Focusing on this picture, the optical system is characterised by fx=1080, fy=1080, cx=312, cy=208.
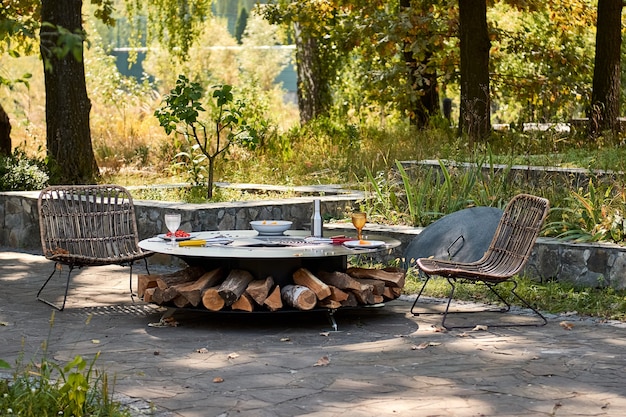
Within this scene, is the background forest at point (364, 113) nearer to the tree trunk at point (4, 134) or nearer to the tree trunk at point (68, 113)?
the tree trunk at point (68, 113)

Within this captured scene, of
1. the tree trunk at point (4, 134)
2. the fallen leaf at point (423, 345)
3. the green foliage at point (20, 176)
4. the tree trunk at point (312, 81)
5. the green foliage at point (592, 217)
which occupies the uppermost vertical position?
the tree trunk at point (312, 81)

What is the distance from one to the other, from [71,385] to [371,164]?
29.6 feet

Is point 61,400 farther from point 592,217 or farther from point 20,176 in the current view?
point 20,176

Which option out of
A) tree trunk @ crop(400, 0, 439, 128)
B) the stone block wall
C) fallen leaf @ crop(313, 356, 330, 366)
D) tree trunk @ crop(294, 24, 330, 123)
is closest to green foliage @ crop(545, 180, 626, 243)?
the stone block wall

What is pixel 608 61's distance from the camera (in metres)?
16.0

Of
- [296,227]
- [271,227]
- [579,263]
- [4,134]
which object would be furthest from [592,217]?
[4,134]

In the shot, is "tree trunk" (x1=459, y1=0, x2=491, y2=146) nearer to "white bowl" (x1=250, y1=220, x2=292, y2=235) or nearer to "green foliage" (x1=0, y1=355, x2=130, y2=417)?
"white bowl" (x1=250, y1=220, x2=292, y2=235)

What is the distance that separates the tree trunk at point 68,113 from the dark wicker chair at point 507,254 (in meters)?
6.75

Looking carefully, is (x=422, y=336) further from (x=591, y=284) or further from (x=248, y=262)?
(x=591, y=284)

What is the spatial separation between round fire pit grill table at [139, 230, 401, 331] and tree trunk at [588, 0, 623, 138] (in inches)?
346

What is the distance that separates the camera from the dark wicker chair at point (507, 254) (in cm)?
750

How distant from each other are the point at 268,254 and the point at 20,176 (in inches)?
262

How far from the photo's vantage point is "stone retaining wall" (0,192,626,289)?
8578mm

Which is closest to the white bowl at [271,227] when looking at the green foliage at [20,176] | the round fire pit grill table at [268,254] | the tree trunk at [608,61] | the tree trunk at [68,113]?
the round fire pit grill table at [268,254]
